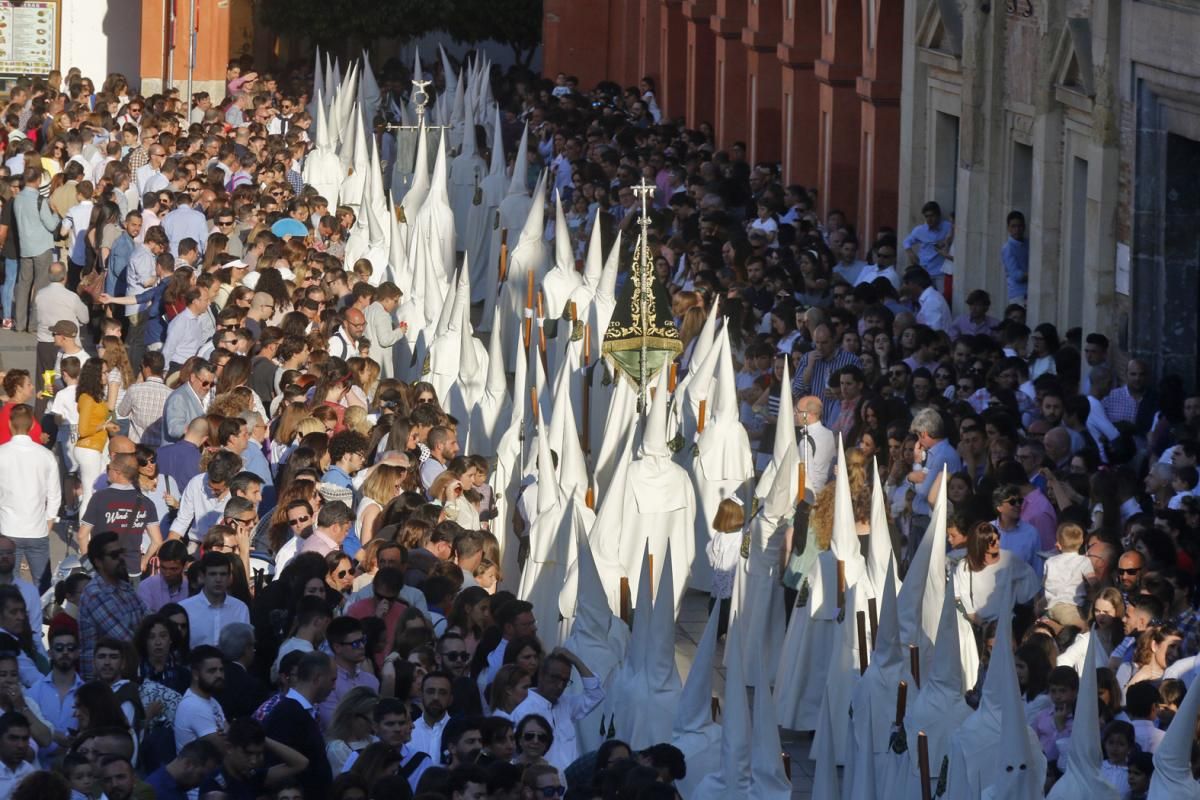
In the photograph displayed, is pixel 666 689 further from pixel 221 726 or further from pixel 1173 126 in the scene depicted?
pixel 1173 126

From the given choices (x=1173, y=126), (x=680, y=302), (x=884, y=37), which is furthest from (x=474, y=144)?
(x=1173, y=126)

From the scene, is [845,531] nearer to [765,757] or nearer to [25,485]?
[765,757]

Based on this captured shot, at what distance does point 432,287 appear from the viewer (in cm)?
2100

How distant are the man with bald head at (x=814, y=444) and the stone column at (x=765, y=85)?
52.8ft

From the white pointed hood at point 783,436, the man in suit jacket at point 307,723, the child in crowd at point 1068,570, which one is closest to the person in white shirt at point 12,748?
the man in suit jacket at point 307,723

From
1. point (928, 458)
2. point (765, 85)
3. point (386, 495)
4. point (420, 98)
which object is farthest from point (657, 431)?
point (765, 85)

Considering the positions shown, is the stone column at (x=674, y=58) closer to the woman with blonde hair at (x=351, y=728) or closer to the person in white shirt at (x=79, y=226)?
the person in white shirt at (x=79, y=226)

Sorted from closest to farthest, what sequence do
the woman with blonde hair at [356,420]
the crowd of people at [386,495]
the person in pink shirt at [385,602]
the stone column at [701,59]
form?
the crowd of people at [386,495], the person in pink shirt at [385,602], the woman with blonde hair at [356,420], the stone column at [701,59]

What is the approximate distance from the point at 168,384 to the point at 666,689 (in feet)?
21.3

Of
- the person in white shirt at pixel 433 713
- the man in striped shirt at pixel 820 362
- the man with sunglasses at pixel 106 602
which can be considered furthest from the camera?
the man in striped shirt at pixel 820 362

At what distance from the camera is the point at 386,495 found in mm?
14672

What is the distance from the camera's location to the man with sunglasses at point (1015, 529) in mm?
14609

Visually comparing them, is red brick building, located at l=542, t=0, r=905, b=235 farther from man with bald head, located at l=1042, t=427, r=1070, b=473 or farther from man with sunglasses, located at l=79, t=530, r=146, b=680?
man with sunglasses, located at l=79, t=530, r=146, b=680

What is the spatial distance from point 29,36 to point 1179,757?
33.6 m
